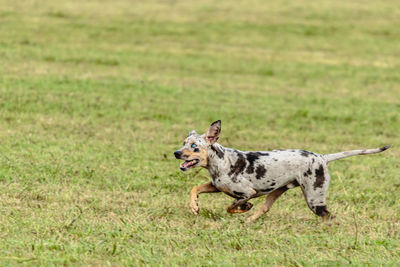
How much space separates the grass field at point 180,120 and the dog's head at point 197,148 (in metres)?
0.67

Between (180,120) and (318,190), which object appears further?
(180,120)

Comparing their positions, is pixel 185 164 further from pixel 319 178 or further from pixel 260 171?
pixel 319 178

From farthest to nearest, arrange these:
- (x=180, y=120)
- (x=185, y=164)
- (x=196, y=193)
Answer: (x=180, y=120), (x=196, y=193), (x=185, y=164)

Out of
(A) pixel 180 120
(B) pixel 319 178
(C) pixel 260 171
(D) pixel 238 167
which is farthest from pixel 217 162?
(A) pixel 180 120

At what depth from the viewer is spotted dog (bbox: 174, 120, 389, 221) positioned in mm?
8820

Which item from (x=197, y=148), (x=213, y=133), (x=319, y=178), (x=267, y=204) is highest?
(x=213, y=133)

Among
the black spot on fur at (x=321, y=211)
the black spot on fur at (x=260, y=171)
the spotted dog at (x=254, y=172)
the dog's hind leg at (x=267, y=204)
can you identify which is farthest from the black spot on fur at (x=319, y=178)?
the black spot on fur at (x=260, y=171)

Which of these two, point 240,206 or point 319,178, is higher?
point 319,178

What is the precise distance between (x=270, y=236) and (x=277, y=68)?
740 inches

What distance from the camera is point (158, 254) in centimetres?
697

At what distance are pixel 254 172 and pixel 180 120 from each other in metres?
8.61

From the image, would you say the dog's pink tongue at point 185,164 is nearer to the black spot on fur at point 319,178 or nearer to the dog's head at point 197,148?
the dog's head at point 197,148

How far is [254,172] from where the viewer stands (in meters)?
8.89

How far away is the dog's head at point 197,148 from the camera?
8.69 meters
